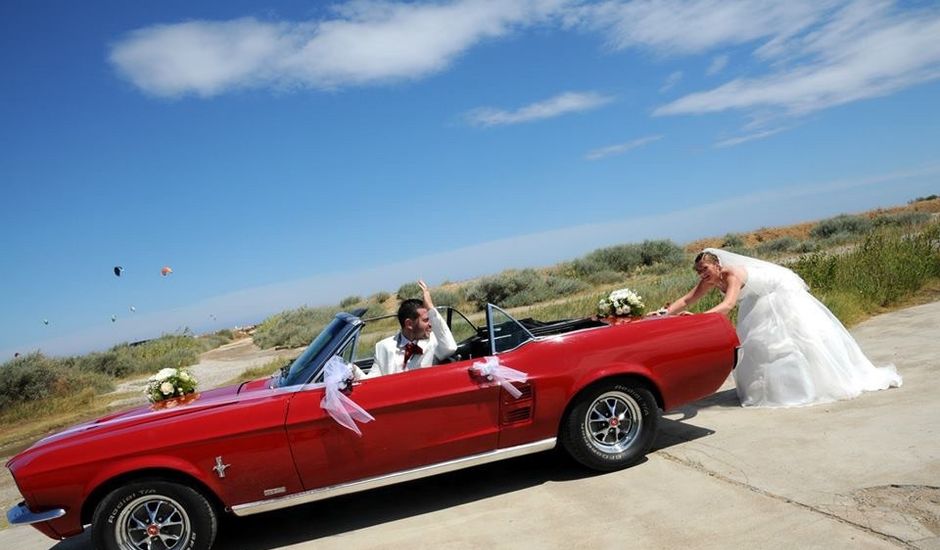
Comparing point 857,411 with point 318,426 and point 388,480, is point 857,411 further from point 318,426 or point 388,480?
point 318,426

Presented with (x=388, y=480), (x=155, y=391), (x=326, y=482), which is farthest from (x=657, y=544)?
(x=155, y=391)

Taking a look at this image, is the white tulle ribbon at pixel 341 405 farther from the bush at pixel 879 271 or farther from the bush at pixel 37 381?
the bush at pixel 37 381

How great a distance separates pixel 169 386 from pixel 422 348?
6.32ft

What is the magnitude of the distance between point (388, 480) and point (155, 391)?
6.55ft

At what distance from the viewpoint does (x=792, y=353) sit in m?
5.66

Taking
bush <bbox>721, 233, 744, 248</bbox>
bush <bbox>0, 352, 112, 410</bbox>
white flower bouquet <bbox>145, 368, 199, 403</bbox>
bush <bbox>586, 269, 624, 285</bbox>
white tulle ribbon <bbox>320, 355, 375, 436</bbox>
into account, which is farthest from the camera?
bush <bbox>721, 233, 744, 248</bbox>

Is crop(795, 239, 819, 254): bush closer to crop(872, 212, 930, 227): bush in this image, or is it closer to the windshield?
crop(872, 212, 930, 227): bush

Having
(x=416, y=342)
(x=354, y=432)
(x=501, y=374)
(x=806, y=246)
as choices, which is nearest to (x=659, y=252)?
(x=806, y=246)

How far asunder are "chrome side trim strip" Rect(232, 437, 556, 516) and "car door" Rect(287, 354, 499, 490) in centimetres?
3

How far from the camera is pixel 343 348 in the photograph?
14.8 feet

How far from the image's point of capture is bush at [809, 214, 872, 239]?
2819 cm

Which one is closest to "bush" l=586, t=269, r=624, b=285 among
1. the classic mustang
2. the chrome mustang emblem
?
the classic mustang

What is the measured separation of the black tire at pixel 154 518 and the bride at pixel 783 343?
3.99 metres

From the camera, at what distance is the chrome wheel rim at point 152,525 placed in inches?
155
